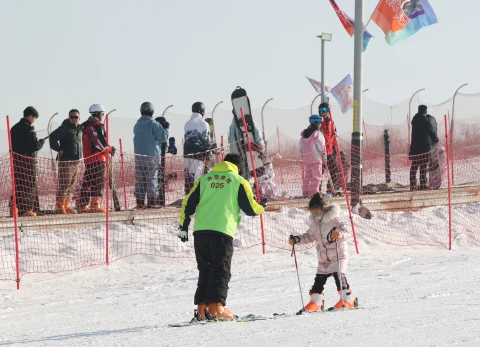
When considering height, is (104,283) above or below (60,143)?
below

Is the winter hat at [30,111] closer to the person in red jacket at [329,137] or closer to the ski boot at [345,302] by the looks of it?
the person in red jacket at [329,137]

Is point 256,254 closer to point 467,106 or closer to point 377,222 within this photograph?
point 377,222

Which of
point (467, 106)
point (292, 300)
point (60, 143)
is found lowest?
point (292, 300)

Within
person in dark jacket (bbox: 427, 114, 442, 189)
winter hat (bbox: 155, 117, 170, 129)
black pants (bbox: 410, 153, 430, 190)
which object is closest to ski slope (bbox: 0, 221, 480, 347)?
black pants (bbox: 410, 153, 430, 190)

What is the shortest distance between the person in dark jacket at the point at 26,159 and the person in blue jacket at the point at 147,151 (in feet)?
5.41

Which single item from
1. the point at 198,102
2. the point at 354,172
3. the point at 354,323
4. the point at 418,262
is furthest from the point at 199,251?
the point at 354,172

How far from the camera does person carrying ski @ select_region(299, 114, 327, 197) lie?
47.2ft

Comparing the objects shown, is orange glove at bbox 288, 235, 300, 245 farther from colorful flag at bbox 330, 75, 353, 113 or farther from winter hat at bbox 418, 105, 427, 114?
colorful flag at bbox 330, 75, 353, 113

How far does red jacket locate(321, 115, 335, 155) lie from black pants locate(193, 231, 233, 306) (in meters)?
6.92

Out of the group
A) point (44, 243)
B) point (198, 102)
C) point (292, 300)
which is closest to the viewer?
point (292, 300)

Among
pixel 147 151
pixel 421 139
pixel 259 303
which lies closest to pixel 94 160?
pixel 147 151

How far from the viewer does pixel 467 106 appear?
27.1m

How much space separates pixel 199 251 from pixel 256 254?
15.7 feet

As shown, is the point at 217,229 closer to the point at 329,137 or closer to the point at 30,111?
the point at 30,111
